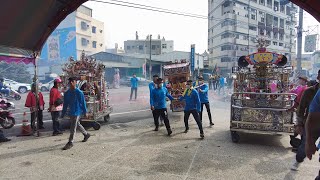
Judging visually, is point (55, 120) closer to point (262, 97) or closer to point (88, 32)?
point (262, 97)

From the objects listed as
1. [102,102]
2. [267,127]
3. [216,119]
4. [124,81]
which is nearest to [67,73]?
[102,102]

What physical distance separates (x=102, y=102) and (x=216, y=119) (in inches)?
188

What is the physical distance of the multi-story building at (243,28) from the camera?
5288 centimetres

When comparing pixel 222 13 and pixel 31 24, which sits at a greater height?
pixel 222 13

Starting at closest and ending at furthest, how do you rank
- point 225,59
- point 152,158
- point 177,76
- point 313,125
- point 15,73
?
point 313,125 → point 152,158 → point 177,76 → point 15,73 → point 225,59

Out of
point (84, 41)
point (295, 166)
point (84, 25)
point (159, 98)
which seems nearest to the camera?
point (295, 166)

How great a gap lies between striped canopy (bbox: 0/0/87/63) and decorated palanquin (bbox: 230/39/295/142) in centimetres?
576

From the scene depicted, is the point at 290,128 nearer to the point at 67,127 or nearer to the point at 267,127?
the point at 267,127

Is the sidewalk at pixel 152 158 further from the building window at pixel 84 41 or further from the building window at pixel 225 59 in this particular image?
the building window at pixel 225 59

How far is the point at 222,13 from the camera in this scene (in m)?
55.7

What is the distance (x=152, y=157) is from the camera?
5.53 meters

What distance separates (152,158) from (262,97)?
3567 millimetres

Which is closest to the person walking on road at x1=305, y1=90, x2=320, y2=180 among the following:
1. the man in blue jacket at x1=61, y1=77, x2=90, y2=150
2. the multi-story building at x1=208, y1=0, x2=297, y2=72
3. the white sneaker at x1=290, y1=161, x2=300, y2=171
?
the white sneaker at x1=290, y1=161, x2=300, y2=171

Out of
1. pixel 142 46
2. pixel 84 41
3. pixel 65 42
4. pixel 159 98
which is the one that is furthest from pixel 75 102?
pixel 142 46
